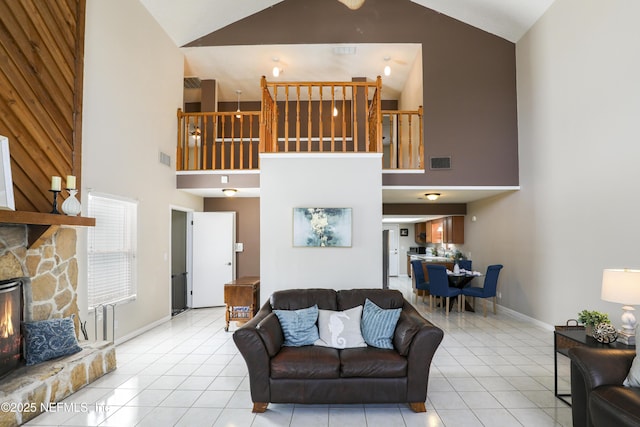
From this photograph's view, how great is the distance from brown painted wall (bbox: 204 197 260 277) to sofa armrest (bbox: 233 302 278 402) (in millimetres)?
4637

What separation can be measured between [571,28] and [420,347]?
183 inches

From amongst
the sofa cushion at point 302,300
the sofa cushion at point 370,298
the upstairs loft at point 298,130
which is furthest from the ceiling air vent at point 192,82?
the sofa cushion at point 370,298

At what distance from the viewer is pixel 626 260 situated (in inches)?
151

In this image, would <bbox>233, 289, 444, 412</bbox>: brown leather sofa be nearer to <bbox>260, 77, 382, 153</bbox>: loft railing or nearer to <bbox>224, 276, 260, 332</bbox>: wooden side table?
<bbox>224, 276, 260, 332</bbox>: wooden side table

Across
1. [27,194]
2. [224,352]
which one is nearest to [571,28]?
[224,352]

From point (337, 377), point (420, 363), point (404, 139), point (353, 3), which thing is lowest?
point (337, 377)

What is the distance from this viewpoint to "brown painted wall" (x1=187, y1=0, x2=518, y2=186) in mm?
5992

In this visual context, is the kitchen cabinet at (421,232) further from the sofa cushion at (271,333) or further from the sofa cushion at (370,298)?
the sofa cushion at (271,333)

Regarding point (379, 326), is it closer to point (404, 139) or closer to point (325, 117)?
Result: point (404, 139)

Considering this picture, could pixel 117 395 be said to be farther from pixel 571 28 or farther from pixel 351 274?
pixel 571 28

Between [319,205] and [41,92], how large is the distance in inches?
129

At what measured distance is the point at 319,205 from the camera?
200 inches

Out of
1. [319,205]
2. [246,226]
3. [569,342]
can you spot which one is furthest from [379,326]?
[246,226]

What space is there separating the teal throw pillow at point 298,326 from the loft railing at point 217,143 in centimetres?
340
